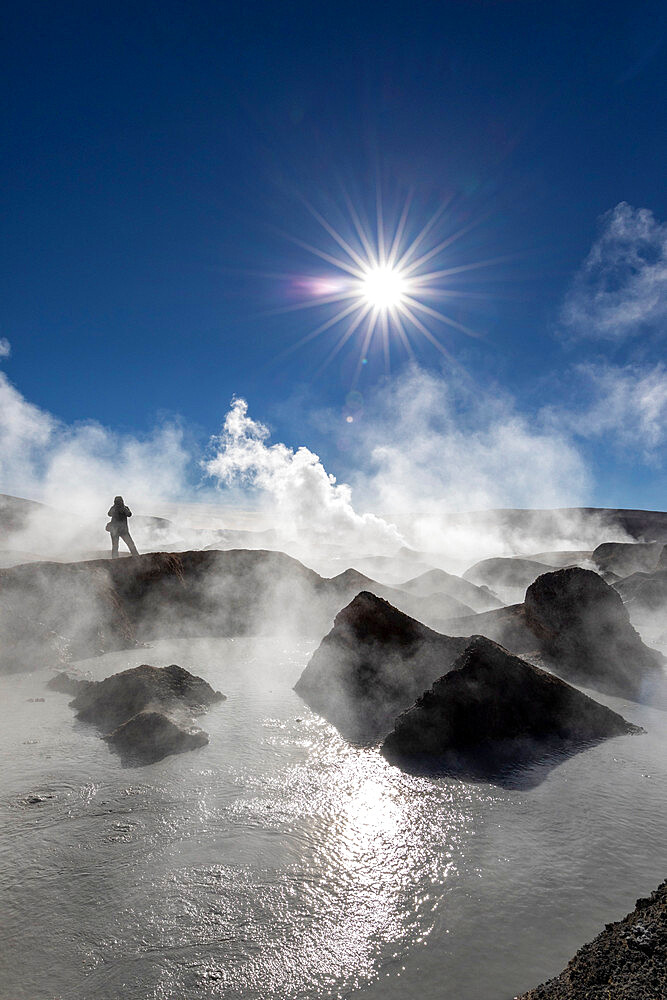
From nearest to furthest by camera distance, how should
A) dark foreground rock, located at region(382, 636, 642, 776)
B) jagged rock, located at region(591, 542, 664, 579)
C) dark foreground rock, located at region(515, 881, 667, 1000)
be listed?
1. dark foreground rock, located at region(515, 881, 667, 1000)
2. dark foreground rock, located at region(382, 636, 642, 776)
3. jagged rock, located at region(591, 542, 664, 579)

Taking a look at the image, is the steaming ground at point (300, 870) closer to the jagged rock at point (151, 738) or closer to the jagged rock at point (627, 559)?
the jagged rock at point (151, 738)

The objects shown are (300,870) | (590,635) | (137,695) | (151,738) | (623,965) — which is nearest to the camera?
(623,965)

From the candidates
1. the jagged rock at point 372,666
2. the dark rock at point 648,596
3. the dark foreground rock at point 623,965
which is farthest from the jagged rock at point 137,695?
the dark rock at point 648,596

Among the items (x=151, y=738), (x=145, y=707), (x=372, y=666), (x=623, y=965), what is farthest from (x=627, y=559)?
(x=623, y=965)

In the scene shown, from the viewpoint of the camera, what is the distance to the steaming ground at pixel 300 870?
11.7 ft

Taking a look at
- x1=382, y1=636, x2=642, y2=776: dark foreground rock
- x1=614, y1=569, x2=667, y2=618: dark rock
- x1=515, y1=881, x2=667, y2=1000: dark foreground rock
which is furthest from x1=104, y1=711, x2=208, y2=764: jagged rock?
x1=614, y1=569, x2=667, y2=618: dark rock

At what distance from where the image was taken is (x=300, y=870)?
4.61 m

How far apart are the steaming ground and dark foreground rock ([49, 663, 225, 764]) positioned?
0.93ft

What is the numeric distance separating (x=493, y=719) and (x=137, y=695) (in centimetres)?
589

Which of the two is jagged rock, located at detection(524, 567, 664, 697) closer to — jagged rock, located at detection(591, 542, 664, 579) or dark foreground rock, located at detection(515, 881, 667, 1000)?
dark foreground rock, located at detection(515, 881, 667, 1000)

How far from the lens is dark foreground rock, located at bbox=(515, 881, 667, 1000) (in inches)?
106

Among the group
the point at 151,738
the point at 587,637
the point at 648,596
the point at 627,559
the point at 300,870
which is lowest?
the point at 300,870

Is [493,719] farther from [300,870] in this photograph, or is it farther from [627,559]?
[627,559]

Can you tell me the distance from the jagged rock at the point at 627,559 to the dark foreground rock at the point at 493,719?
26086 millimetres
